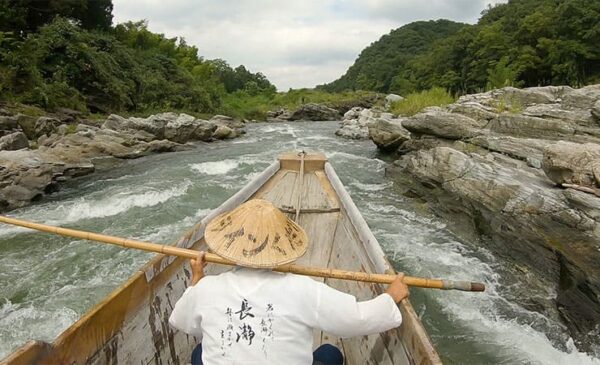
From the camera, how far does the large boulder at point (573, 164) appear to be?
5.34 meters

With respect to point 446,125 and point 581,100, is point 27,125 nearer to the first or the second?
point 446,125

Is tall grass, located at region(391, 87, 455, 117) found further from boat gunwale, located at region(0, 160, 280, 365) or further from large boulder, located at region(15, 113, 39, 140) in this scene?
boat gunwale, located at region(0, 160, 280, 365)

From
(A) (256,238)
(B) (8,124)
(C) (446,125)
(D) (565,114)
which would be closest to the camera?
(A) (256,238)

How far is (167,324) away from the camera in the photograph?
112 inches

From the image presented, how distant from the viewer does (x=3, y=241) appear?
21.7 feet

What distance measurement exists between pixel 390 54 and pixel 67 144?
80.2 metres

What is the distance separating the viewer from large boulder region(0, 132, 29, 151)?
10180 mm

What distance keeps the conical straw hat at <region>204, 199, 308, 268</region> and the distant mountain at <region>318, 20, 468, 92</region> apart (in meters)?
62.8

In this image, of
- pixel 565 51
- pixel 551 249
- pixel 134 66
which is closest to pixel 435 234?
pixel 551 249

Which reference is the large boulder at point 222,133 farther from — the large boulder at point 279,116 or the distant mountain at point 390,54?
the distant mountain at point 390,54

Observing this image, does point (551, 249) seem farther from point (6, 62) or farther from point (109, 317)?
point (6, 62)

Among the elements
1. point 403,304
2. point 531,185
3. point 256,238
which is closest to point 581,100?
point 531,185

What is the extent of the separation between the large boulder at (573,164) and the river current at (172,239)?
1.48 m

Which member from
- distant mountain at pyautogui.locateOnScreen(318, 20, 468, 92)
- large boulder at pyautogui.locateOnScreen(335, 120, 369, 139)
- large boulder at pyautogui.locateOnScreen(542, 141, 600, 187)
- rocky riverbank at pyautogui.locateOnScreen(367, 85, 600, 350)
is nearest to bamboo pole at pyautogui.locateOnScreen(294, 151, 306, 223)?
rocky riverbank at pyautogui.locateOnScreen(367, 85, 600, 350)
